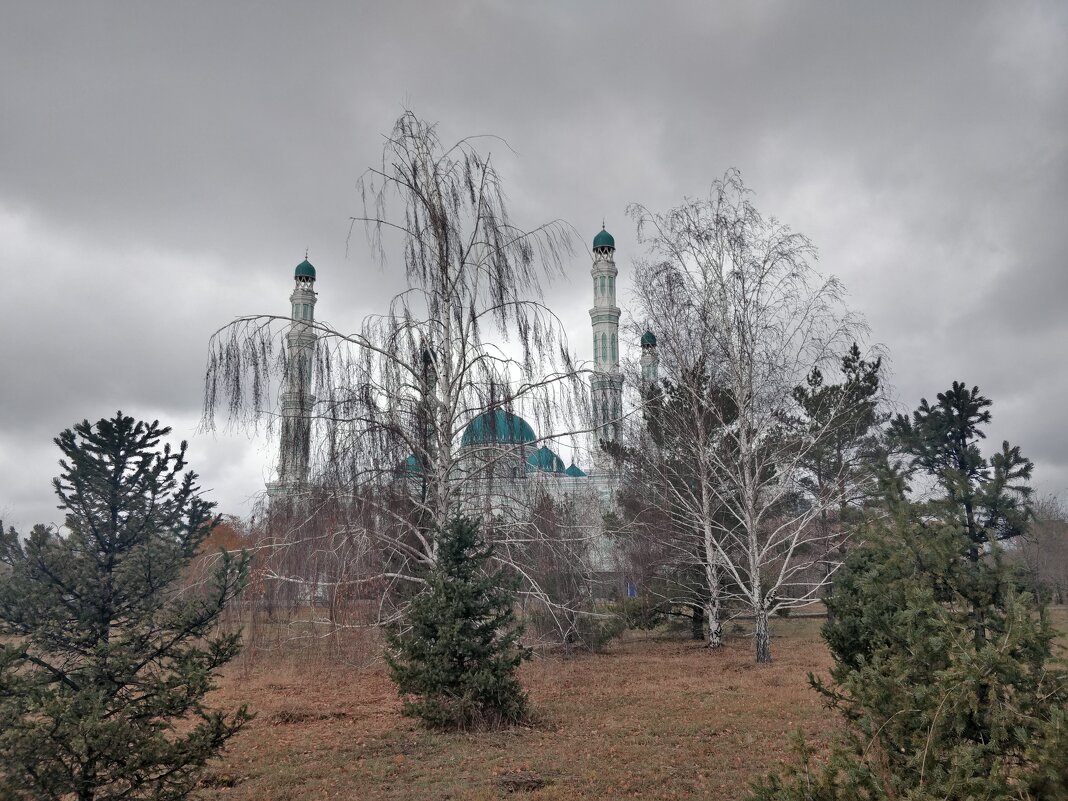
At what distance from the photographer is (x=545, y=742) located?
23.9 ft

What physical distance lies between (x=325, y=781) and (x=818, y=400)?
15787 mm

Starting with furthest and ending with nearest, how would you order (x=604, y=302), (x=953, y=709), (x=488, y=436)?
(x=604, y=302) < (x=488, y=436) < (x=953, y=709)

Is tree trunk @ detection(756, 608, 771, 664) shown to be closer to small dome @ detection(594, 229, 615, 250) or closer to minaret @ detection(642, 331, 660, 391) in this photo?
minaret @ detection(642, 331, 660, 391)

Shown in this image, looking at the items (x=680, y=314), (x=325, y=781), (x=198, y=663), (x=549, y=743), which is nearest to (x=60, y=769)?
(x=198, y=663)

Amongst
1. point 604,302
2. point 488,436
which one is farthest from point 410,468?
point 604,302

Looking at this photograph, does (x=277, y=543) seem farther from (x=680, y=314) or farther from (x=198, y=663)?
(x=680, y=314)

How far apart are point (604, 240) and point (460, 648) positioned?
37.6m

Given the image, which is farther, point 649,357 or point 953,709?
point 649,357

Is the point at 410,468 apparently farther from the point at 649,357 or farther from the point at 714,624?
the point at 714,624

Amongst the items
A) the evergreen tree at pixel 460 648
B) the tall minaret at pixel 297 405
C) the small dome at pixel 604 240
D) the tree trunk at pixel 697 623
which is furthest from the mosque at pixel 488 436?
the small dome at pixel 604 240

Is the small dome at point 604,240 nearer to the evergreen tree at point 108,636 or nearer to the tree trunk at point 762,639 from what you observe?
the tree trunk at point 762,639

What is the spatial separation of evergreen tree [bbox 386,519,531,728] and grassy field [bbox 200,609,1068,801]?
0.31 m

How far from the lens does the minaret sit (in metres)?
14.7

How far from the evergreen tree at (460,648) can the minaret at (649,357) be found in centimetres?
743
